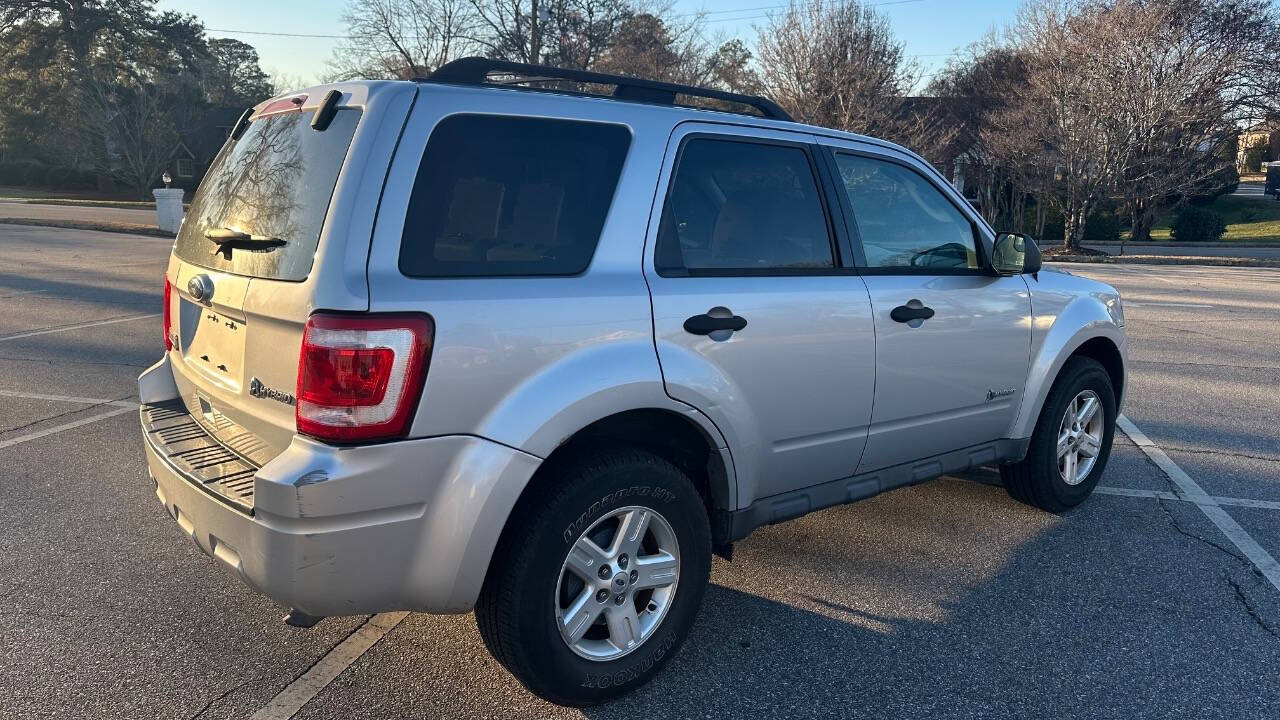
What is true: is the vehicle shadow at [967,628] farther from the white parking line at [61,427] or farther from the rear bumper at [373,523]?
the white parking line at [61,427]

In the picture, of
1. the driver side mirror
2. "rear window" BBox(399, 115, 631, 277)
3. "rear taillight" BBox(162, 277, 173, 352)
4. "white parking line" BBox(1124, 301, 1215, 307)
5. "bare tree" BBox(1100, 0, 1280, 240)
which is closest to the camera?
"rear window" BBox(399, 115, 631, 277)

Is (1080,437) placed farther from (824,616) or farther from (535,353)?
(535,353)

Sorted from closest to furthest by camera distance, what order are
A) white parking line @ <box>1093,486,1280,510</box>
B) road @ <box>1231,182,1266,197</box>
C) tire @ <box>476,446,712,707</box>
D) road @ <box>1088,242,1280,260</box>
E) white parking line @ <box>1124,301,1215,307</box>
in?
1. tire @ <box>476,446,712,707</box>
2. white parking line @ <box>1093,486,1280,510</box>
3. white parking line @ <box>1124,301,1215,307</box>
4. road @ <box>1088,242,1280,260</box>
5. road @ <box>1231,182,1266,197</box>

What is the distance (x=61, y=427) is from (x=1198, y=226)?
33670mm

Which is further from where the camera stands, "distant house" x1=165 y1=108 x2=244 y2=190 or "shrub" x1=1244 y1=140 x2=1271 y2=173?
"shrub" x1=1244 y1=140 x2=1271 y2=173

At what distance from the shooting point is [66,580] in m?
3.73

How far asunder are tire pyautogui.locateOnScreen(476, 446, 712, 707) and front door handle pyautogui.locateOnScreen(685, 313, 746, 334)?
1.47 ft

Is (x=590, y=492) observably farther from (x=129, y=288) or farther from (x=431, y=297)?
(x=129, y=288)

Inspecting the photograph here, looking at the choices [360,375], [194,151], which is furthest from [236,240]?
[194,151]

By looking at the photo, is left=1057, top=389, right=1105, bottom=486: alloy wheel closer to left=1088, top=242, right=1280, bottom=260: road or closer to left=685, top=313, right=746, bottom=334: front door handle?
left=685, top=313, right=746, bottom=334: front door handle

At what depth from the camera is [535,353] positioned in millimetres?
2670

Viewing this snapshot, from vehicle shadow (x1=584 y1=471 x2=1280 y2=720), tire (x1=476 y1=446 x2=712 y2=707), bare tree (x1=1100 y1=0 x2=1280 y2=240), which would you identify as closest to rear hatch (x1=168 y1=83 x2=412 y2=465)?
tire (x1=476 y1=446 x2=712 y2=707)

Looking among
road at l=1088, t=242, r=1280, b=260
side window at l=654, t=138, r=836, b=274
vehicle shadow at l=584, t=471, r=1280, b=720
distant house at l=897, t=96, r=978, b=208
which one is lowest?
vehicle shadow at l=584, t=471, r=1280, b=720

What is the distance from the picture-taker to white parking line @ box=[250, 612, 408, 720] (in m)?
2.88
